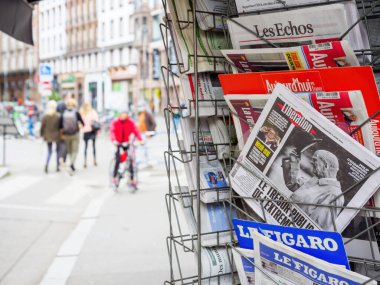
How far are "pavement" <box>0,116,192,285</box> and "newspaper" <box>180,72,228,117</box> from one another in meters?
2.17

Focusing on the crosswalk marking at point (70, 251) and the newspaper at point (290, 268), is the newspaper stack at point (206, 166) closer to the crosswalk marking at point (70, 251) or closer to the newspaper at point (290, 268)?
the newspaper at point (290, 268)

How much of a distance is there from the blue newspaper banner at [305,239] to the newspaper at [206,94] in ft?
1.27

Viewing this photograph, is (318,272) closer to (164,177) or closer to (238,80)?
(238,80)

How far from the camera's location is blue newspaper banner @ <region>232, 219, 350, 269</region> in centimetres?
129

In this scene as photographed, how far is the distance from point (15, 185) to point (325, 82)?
8.60 meters

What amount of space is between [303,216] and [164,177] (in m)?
9.06

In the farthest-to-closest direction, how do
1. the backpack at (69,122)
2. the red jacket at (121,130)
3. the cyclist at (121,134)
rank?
the backpack at (69,122)
the red jacket at (121,130)
the cyclist at (121,134)

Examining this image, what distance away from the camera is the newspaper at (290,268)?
127cm

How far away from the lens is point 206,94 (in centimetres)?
170

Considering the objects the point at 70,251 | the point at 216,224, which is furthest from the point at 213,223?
the point at 70,251

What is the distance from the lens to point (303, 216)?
1428 millimetres

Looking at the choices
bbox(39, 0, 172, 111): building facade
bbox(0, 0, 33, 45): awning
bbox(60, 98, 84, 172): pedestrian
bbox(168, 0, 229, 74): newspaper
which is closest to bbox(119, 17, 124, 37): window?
bbox(39, 0, 172, 111): building facade

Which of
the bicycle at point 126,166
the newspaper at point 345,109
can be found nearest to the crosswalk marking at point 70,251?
the bicycle at point 126,166

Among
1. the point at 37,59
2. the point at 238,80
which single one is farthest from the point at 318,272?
the point at 37,59
